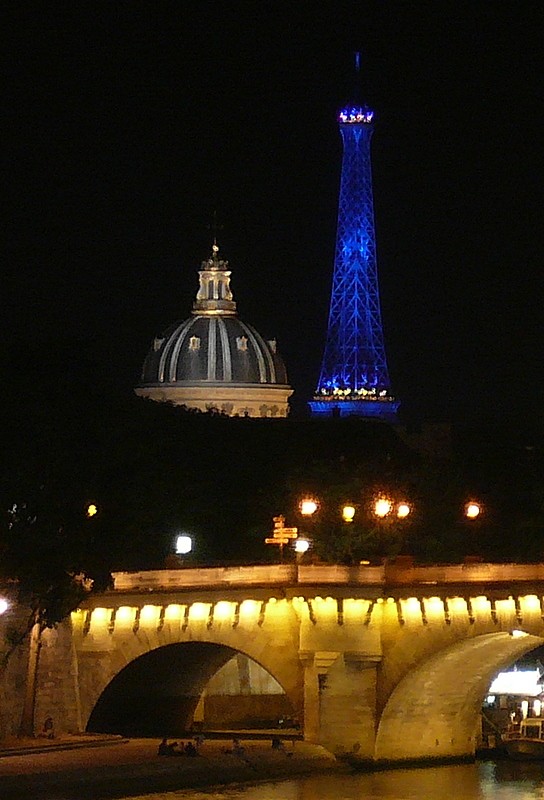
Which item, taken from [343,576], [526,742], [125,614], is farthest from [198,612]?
[526,742]

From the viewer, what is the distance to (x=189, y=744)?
10688cm

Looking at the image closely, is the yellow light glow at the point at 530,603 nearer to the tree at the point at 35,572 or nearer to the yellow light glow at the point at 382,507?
the yellow light glow at the point at 382,507

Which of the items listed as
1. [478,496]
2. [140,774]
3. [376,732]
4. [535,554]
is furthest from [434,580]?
[478,496]

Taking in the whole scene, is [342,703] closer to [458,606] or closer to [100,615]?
[458,606]

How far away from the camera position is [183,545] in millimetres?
136000

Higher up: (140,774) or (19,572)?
(19,572)

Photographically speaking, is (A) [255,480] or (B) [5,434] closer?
(B) [5,434]

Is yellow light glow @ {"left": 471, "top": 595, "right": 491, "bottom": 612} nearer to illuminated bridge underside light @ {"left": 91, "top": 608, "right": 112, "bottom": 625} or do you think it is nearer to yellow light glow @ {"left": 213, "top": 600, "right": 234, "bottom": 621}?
yellow light glow @ {"left": 213, "top": 600, "right": 234, "bottom": 621}

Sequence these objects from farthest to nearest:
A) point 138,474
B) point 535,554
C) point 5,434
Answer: point 535,554 < point 138,474 < point 5,434

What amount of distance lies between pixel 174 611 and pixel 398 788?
11.7 m

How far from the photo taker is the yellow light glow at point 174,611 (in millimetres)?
111812

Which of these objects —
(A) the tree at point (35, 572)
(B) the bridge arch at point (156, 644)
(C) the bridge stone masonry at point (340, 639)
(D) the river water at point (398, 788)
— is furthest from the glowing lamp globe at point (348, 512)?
(A) the tree at point (35, 572)

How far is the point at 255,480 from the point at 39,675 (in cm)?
4504

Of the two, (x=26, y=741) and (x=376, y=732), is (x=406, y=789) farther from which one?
(x=26, y=741)
